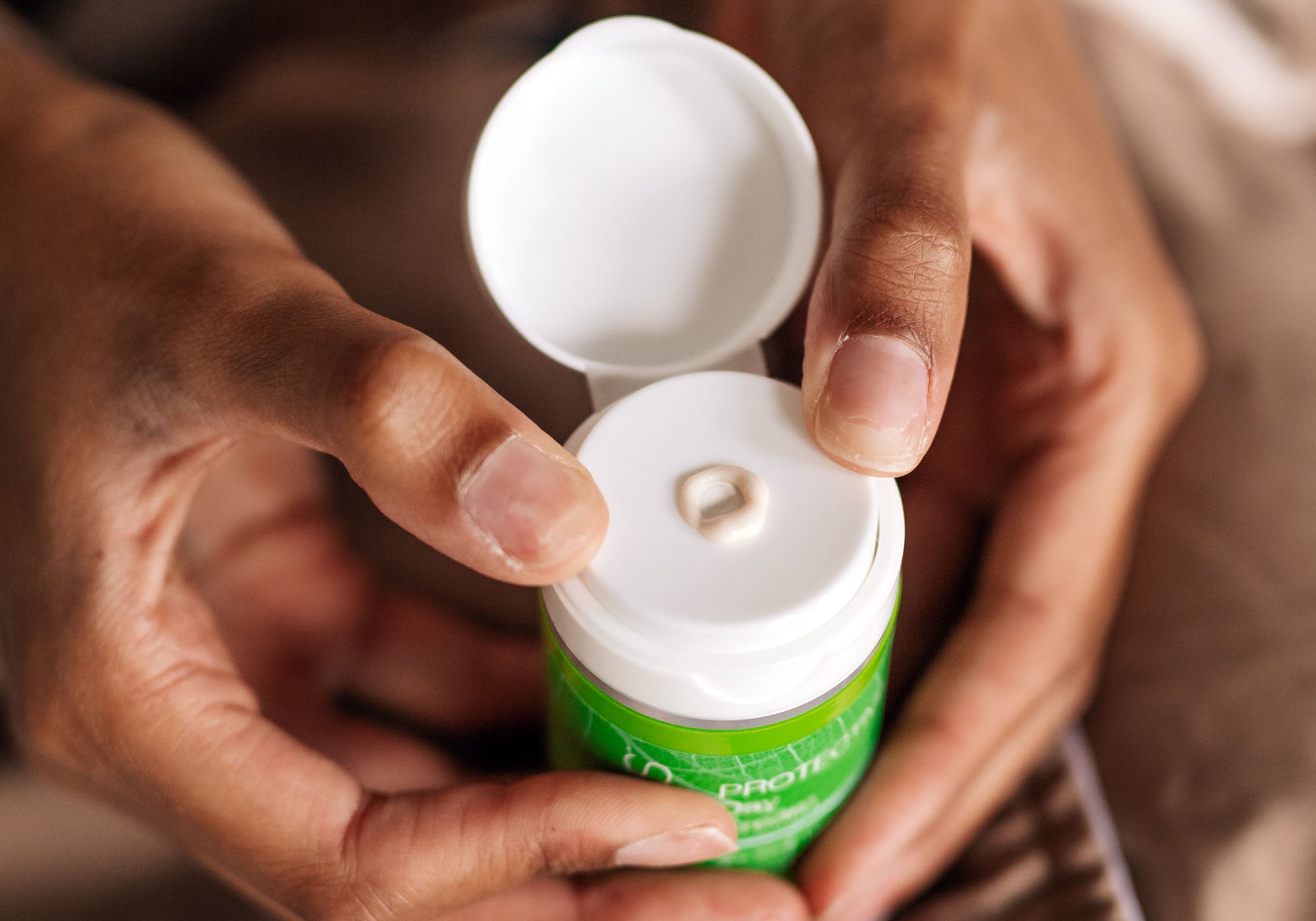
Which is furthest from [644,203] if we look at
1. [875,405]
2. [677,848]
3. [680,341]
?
[677,848]

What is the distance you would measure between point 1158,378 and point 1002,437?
101mm

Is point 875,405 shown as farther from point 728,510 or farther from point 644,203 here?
point 644,203

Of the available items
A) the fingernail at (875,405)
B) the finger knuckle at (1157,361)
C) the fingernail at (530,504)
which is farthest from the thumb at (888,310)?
the finger knuckle at (1157,361)

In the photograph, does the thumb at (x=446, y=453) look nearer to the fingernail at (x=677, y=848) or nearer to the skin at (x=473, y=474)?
the skin at (x=473, y=474)

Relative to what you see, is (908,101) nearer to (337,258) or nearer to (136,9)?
(337,258)

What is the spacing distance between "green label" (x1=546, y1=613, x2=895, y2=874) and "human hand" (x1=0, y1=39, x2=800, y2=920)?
0.5 inches

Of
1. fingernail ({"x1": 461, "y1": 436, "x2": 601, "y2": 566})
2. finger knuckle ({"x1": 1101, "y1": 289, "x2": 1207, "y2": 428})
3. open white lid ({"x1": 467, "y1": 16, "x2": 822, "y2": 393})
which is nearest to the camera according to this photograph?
fingernail ({"x1": 461, "y1": 436, "x2": 601, "y2": 566})

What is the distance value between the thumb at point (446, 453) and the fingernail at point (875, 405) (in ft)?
0.32

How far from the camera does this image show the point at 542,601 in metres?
0.42

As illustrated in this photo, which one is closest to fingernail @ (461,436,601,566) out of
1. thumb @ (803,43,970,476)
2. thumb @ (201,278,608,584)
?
thumb @ (201,278,608,584)

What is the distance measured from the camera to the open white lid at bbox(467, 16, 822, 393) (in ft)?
1.57

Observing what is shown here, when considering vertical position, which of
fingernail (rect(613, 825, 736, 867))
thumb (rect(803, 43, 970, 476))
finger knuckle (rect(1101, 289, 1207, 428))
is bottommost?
fingernail (rect(613, 825, 736, 867))

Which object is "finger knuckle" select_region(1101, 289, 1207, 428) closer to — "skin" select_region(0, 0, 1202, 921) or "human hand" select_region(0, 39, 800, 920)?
"skin" select_region(0, 0, 1202, 921)

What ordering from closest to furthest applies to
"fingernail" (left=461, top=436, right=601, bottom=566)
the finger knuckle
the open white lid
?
"fingernail" (left=461, top=436, right=601, bottom=566) → the open white lid → the finger knuckle
